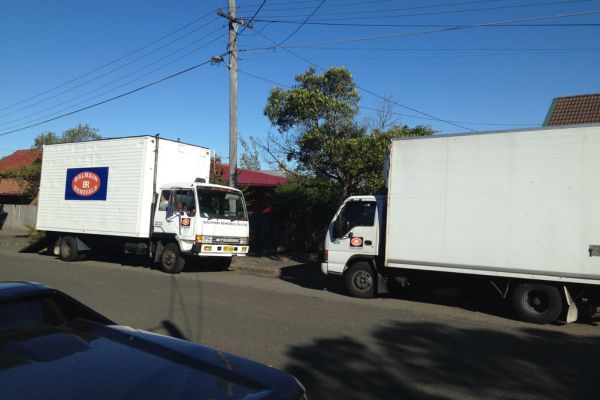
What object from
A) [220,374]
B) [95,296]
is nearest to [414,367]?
[220,374]

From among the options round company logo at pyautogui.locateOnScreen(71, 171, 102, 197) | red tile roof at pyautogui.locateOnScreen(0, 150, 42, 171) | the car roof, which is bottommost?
the car roof

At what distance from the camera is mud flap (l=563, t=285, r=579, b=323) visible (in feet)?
27.3

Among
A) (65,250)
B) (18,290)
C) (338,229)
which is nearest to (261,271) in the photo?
(338,229)

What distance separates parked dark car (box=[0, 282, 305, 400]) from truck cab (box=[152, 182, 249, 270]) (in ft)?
34.9

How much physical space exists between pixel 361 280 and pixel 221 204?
5574 mm

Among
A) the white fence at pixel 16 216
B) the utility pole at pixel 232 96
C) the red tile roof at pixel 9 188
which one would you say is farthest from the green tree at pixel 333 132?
the red tile roof at pixel 9 188

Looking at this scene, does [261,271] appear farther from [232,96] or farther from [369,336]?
[369,336]

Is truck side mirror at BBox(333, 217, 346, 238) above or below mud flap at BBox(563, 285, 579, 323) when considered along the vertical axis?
above

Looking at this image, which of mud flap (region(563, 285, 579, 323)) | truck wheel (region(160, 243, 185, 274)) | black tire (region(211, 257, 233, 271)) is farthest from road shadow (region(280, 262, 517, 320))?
truck wheel (region(160, 243, 185, 274))

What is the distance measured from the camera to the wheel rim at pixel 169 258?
14337mm

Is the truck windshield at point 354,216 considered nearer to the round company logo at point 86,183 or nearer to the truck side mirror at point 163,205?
the truck side mirror at point 163,205

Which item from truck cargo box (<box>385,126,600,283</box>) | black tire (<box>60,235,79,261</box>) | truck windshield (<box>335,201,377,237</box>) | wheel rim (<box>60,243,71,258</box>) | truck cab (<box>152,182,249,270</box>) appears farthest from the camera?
wheel rim (<box>60,243,71,258</box>)

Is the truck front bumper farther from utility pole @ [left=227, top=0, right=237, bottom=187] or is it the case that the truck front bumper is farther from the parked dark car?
the parked dark car

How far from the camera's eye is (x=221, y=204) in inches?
576
